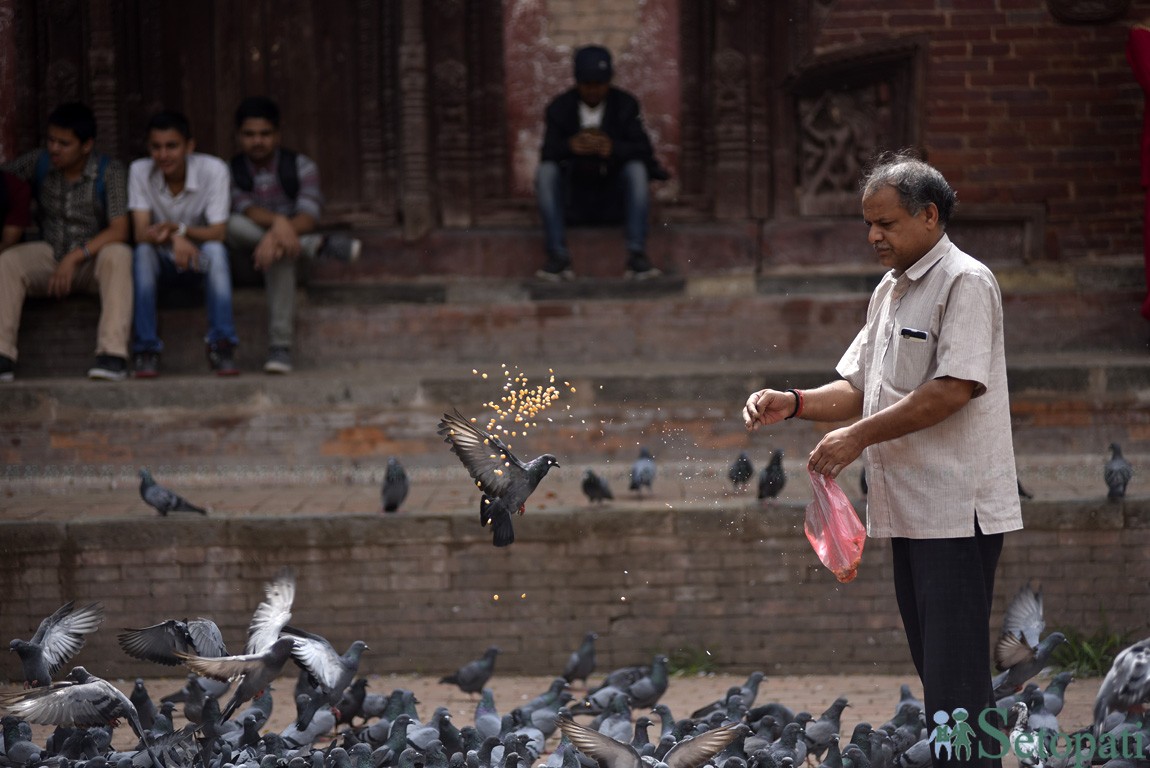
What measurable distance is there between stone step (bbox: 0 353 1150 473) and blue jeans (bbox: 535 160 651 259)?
1.45 m

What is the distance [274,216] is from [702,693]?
15.3 feet

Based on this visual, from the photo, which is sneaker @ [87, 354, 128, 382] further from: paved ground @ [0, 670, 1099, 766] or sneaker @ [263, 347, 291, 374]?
paved ground @ [0, 670, 1099, 766]

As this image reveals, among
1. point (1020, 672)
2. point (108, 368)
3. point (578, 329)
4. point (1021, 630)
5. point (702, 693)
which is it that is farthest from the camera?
point (578, 329)

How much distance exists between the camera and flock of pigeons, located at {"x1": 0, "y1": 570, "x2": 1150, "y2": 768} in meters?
5.65

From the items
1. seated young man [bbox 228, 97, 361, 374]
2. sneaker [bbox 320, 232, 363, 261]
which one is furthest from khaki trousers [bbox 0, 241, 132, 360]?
sneaker [bbox 320, 232, 363, 261]

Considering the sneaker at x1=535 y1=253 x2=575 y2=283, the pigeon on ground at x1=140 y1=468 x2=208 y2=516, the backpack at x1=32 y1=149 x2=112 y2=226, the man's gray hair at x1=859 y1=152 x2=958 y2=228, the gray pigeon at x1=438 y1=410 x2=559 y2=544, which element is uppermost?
the backpack at x1=32 y1=149 x2=112 y2=226

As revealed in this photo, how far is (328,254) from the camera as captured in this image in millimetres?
10375

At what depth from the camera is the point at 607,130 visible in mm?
10742

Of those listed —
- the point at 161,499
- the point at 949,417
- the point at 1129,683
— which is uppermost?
the point at 949,417

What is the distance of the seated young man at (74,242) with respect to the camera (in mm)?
9789

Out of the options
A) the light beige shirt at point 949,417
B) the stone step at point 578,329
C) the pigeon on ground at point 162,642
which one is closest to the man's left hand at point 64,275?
the stone step at point 578,329

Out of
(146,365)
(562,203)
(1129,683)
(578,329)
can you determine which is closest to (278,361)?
(146,365)

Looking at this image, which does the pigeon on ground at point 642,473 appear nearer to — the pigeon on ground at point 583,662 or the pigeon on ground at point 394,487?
the pigeon on ground at point 583,662

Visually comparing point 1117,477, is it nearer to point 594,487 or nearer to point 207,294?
point 594,487
